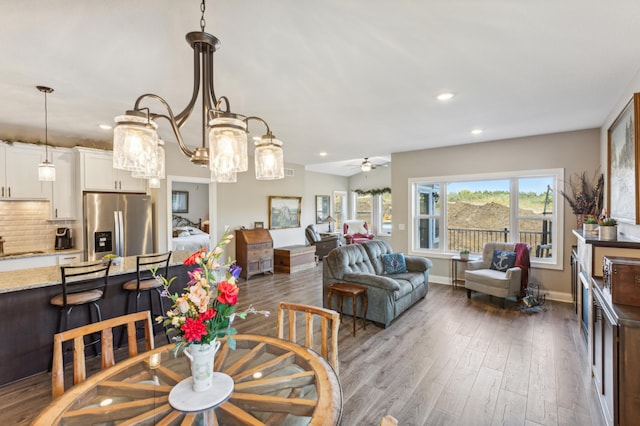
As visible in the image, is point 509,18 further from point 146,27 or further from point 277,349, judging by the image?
point 277,349

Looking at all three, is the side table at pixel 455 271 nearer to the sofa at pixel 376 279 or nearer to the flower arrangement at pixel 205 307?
the sofa at pixel 376 279

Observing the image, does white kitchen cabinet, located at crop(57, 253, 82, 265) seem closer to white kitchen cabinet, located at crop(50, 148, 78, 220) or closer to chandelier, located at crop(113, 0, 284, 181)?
white kitchen cabinet, located at crop(50, 148, 78, 220)

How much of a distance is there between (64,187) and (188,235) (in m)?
3.17

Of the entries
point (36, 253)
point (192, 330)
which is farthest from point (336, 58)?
point (36, 253)

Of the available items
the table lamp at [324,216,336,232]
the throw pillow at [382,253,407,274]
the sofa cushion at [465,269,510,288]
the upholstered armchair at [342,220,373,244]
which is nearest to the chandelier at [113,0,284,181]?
the throw pillow at [382,253,407,274]

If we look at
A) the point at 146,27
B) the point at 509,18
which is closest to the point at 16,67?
the point at 146,27

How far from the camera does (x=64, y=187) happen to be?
4492 millimetres

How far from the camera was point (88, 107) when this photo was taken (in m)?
3.42

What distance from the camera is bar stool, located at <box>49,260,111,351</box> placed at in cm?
269

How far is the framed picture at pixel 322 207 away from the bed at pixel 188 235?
346 centimetres

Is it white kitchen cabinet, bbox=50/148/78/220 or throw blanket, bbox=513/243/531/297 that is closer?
white kitchen cabinet, bbox=50/148/78/220

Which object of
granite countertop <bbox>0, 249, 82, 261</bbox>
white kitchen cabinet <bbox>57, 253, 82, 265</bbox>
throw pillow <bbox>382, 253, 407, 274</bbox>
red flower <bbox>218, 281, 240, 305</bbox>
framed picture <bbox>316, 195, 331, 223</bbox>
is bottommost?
throw pillow <bbox>382, 253, 407, 274</bbox>

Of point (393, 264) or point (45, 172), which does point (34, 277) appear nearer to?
point (45, 172)

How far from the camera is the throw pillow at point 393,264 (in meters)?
4.77
